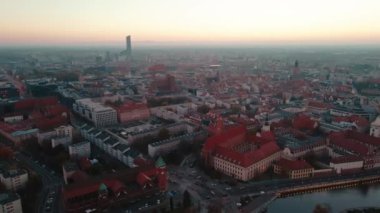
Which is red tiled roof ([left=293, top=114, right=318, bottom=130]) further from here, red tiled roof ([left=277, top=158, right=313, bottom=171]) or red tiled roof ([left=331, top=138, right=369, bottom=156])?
red tiled roof ([left=277, top=158, right=313, bottom=171])

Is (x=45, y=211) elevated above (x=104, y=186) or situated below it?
below

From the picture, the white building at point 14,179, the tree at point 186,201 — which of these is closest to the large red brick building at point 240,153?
the tree at point 186,201

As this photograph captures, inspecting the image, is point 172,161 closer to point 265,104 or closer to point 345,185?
point 345,185

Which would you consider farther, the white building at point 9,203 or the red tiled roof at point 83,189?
the red tiled roof at point 83,189

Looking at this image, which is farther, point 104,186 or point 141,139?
point 141,139

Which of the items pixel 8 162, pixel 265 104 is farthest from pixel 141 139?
pixel 265 104

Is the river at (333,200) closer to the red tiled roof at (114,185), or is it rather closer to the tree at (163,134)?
the red tiled roof at (114,185)

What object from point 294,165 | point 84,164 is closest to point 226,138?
point 294,165

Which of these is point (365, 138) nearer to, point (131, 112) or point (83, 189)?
point (83, 189)
